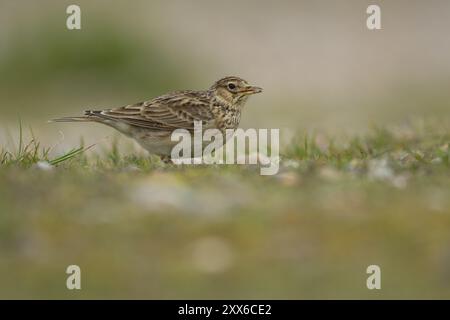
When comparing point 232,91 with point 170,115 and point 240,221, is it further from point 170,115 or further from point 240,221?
point 240,221

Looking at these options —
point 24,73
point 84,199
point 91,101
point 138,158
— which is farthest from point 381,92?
point 84,199

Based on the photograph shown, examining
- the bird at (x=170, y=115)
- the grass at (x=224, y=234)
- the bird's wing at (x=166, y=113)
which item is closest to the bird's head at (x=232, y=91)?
the bird at (x=170, y=115)

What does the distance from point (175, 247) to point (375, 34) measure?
22427 mm

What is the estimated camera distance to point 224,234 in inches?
289

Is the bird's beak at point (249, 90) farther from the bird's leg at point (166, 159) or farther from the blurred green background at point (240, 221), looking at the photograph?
the bird's leg at point (166, 159)

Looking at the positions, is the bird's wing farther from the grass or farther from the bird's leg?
the grass

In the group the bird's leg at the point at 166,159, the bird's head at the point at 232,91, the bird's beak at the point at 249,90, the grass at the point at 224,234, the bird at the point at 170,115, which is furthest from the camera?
the bird's beak at the point at 249,90

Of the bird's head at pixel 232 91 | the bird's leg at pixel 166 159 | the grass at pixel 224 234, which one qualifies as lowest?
the grass at pixel 224 234

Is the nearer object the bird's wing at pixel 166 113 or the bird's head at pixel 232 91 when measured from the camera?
the bird's wing at pixel 166 113

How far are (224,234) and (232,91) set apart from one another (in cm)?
486

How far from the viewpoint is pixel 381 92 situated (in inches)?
835

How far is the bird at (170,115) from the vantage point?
1123 centimetres
